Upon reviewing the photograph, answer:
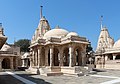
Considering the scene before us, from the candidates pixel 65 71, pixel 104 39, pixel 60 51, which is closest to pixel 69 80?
pixel 65 71

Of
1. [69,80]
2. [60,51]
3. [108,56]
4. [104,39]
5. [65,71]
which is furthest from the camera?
[104,39]

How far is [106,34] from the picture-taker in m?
49.5

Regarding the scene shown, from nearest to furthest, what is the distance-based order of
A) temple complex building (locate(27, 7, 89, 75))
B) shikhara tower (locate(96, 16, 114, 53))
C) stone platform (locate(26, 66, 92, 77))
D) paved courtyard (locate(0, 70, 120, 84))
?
paved courtyard (locate(0, 70, 120, 84)) → stone platform (locate(26, 66, 92, 77)) → temple complex building (locate(27, 7, 89, 75)) → shikhara tower (locate(96, 16, 114, 53))

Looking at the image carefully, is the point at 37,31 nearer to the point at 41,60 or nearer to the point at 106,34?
the point at 41,60

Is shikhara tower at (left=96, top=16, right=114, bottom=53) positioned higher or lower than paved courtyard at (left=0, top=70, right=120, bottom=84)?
higher

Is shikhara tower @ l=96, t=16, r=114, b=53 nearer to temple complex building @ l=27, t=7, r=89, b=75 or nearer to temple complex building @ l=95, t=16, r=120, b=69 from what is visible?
temple complex building @ l=95, t=16, r=120, b=69

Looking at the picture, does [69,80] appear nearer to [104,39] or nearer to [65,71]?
[65,71]

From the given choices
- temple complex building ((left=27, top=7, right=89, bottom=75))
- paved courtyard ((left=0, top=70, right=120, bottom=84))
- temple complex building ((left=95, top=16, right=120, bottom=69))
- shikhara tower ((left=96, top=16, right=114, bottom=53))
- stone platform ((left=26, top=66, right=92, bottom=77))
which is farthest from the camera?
shikhara tower ((left=96, top=16, right=114, bottom=53))

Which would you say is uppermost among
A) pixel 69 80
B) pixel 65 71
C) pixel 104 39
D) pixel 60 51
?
pixel 104 39

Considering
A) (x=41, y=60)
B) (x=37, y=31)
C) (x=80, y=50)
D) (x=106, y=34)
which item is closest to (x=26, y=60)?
(x=37, y=31)

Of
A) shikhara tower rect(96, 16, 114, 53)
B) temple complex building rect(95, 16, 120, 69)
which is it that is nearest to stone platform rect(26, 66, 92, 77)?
temple complex building rect(95, 16, 120, 69)

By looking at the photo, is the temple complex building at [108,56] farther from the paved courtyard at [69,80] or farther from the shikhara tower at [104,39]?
the paved courtyard at [69,80]

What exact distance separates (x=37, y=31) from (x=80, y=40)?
18621 mm

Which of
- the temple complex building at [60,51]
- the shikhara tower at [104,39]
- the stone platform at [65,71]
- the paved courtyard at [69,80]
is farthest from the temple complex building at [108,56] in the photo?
the paved courtyard at [69,80]
